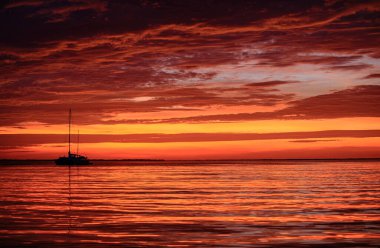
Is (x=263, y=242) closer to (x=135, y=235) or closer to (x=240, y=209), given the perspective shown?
(x=135, y=235)

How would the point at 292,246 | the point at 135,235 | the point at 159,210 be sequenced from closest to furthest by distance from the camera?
1. the point at 292,246
2. the point at 135,235
3. the point at 159,210

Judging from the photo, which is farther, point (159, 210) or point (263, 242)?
point (159, 210)

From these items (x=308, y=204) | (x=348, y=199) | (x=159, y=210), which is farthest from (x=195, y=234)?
(x=348, y=199)

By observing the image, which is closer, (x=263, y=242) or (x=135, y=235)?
(x=263, y=242)

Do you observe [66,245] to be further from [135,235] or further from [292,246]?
[292,246]

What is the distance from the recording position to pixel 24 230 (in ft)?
83.6

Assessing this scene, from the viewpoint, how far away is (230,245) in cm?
2136

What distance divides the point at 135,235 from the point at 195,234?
9.20 feet

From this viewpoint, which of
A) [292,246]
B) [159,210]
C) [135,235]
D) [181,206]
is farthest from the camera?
[181,206]

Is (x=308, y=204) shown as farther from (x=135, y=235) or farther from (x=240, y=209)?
(x=135, y=235)

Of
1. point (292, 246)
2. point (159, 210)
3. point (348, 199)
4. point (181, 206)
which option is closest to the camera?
point (292, 246)

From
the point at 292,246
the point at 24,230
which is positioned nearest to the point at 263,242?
the point at 292,246

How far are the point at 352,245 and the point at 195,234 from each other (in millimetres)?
7082

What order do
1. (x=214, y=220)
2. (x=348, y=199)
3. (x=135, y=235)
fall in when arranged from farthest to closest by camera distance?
(x=348, y=199), (x=214, y=220), (x=135, y=235)
